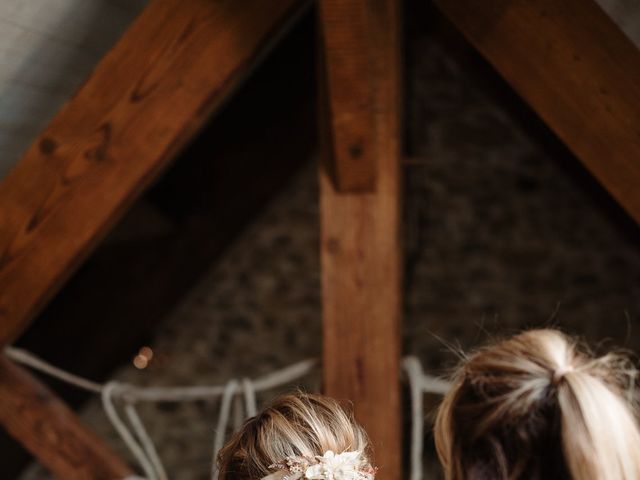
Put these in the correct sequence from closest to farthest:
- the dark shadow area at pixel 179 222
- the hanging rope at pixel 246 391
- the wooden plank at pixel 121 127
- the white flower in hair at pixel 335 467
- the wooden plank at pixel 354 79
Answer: the white flower in hair at pixel 335 467 → the wooden plank at pixel 354 79 → the wooden plank at pixel 121 127 → the hanging rope at pixel 246 391 → the dark shadow area at pixel 179 222

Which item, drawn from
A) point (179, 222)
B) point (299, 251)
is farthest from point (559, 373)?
point (299, 251)

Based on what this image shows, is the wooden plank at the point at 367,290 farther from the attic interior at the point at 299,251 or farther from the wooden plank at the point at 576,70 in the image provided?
the attic interior at the point at 299,251

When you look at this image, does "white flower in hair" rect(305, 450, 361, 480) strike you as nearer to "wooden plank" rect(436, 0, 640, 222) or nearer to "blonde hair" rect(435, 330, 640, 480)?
"blonde hair" rect(435, 330, 640, 480)

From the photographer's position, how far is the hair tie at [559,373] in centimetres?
109

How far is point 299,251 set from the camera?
370 centimetres

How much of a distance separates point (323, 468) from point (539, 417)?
335 mm

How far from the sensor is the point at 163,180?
11.0 feet

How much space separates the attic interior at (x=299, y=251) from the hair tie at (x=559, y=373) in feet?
6.98

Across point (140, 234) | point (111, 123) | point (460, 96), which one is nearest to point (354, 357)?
point (111, 123)

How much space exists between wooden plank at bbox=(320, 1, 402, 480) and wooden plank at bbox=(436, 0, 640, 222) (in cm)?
25

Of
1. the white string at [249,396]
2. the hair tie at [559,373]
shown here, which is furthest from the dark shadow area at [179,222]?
the hair tie at [559,373]

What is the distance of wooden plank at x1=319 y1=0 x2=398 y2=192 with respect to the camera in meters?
1.35

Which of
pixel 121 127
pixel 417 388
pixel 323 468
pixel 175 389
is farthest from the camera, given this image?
pixel 175 389

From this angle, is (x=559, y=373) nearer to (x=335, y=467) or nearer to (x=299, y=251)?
(x=335, y=467)
